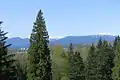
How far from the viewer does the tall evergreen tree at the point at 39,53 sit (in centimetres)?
4412

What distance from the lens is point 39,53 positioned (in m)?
44.2

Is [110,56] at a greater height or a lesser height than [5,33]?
lesser

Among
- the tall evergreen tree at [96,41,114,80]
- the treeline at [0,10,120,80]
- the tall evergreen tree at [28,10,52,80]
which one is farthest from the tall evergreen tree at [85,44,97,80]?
the tall evergreen tree at [28,10,52,80]

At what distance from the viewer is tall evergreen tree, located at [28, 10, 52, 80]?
1737 inches

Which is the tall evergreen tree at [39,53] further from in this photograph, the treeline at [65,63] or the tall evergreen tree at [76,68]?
Result: the tall evergreen tree at [76,68]

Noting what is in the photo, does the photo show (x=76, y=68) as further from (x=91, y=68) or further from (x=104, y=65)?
(x=104, y=65)

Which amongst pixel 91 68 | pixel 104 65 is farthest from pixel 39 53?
pixel 91 68

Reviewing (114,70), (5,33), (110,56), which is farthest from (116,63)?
(5,33)

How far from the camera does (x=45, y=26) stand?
4497cm

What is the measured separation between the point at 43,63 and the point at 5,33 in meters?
12.5

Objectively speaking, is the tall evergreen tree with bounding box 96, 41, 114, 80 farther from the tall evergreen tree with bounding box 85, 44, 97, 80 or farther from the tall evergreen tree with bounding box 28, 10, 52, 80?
the tall evergreen tree with bounding box 28, 10, 52, 80

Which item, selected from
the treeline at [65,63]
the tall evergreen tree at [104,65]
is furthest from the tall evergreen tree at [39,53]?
Result: the tall evergreen tree at [104,65]

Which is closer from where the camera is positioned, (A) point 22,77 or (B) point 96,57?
(B) point 96,57

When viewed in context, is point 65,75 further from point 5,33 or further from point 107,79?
point 5,33
